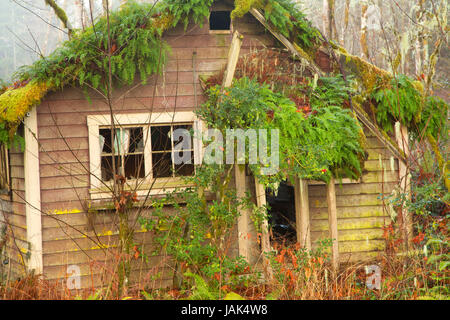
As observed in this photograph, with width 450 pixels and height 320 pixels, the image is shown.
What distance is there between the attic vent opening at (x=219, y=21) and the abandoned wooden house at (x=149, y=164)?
0.07ft

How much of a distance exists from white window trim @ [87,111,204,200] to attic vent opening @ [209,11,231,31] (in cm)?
198

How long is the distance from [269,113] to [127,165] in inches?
100

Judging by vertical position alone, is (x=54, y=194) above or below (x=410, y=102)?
below

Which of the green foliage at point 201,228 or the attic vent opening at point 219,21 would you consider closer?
the green foliage at point 201,228

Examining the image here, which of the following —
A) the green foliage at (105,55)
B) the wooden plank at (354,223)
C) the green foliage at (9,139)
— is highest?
the green foliage at (105,55)

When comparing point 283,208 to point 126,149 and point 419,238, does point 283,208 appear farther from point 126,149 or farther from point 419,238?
point 126,149

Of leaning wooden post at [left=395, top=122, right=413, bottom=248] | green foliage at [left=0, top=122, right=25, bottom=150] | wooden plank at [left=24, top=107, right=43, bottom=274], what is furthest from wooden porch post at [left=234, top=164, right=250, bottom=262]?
green foliage at [left=0, top=122, right=25, bottom=150]

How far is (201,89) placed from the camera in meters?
7.82

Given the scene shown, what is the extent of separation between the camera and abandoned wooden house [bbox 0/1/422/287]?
7.12m

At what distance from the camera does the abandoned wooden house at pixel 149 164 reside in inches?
281

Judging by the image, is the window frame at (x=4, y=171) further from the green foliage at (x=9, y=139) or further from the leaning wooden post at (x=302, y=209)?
the leaning wooden post at (x=302, y=209)

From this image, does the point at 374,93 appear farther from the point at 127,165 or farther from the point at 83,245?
the point at 83,245

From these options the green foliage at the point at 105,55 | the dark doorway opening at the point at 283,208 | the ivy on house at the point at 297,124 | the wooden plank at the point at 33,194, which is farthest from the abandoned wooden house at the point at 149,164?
the dark doorway opening at the point at 283,208

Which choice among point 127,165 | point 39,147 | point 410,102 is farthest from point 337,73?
point 39,147
